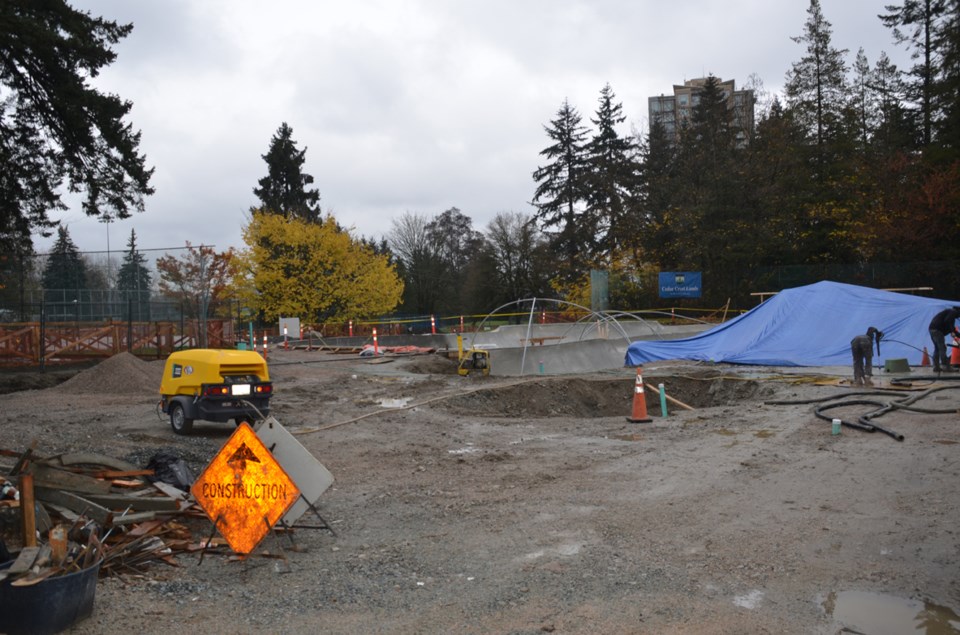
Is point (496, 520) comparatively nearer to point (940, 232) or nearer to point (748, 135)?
point (940, 232)

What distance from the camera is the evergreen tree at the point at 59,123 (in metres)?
14.4

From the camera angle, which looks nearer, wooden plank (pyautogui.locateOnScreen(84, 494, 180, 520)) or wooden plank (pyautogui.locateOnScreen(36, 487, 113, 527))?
wooden plank (pyautogui.locateOnScreen(36, 487, 113, 527))

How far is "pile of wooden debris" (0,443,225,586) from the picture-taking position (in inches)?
199

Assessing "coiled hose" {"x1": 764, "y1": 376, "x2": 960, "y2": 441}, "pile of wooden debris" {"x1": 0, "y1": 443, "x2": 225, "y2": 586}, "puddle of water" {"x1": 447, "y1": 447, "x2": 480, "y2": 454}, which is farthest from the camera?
"puddle of water" {"x1": 447, "y1": 447, "x2": 480, "y2": 454}

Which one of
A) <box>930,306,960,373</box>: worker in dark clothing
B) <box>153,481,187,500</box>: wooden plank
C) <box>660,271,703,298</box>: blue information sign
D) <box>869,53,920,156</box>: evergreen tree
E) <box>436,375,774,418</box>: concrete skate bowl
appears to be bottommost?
<box>436,375,774,418</box>: concrete skate bowl

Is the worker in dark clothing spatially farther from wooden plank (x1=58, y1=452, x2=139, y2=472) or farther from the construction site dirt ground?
wooden plank (x1=58, y1=452, x2=139, y2=472)

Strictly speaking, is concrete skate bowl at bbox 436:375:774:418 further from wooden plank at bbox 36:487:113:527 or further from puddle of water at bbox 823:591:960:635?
puddle of water at bbox 823:591:960:635

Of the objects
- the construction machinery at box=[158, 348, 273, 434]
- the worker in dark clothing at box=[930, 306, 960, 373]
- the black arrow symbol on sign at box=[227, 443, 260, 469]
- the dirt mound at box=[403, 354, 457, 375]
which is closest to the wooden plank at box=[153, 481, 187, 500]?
the black arrow symbol on sign at box=[227, 443, 260, 469]

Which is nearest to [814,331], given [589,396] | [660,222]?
[589,396]

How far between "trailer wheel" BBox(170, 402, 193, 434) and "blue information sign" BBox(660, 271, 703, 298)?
36.7m

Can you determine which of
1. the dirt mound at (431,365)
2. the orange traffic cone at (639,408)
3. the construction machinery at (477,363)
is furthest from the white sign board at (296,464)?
the dirt mound at (431,365)

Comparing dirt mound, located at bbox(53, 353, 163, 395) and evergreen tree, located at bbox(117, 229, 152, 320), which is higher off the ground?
evergreen tree, located at bbox(117, 229, 152, 320)

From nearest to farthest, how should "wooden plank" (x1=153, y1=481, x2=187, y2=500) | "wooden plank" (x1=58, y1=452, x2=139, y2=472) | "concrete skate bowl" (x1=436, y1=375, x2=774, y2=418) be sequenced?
"wooden plank" (x1=58, y1=452, x2=139, y2=472)
"wooden plank" (x1=153, y1=481, x2=187, y2=500)
"concrete skate bowl" (x1=436, y1=375, x2=774, y2=418)

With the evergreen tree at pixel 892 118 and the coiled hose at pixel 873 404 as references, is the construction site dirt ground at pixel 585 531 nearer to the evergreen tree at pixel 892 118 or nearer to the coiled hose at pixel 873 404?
the coiled hose at pixel 873 404
